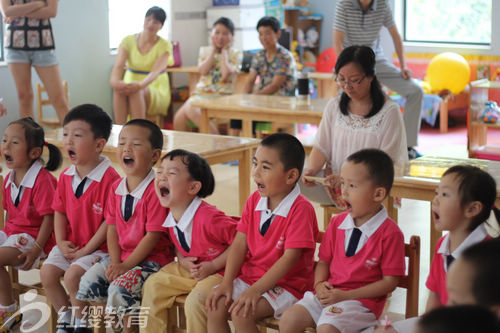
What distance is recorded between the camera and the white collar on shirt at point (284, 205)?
2227 mm

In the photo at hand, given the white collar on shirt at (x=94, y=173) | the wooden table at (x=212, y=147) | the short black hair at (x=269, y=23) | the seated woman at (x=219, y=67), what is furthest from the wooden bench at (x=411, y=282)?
the seated woman at (x=219, y=67)

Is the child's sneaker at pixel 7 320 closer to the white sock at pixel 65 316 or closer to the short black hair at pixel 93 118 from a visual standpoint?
the white sock at pixel 65 316

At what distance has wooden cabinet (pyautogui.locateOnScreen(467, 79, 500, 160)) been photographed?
568 centimetres

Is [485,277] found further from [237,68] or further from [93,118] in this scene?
[237,68]

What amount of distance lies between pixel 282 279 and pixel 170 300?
0.38m

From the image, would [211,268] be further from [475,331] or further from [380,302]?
[475,331]

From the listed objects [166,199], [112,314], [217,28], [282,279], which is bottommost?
[112,314]

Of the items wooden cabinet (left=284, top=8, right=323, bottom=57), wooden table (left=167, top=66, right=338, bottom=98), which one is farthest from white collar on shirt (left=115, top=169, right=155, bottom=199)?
wooden cabinet (left=284, top=8, right=323, bottom=57)

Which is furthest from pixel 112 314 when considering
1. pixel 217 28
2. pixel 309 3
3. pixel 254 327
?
pixel 309 3

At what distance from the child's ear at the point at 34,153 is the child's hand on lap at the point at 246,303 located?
3.73 ft

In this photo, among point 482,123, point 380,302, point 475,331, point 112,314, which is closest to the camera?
point 475,331

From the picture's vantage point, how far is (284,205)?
7.32 feet

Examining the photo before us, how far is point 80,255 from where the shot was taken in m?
2.60

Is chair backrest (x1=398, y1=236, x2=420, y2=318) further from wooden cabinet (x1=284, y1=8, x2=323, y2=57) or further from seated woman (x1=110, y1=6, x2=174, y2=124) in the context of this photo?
wooden cabinet (x1=284, y1=8, x2=323, y2=57)
